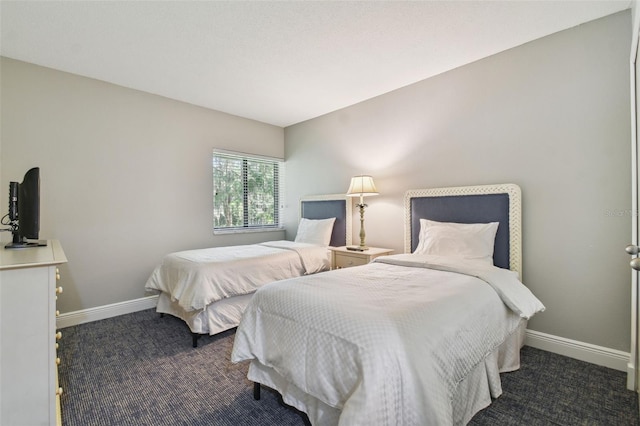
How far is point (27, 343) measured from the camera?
1.29m

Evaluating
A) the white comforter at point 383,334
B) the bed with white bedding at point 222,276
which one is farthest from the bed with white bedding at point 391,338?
the bed with white bedding at point 222,276

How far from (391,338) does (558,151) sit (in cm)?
225

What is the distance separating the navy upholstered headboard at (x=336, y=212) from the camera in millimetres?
3941

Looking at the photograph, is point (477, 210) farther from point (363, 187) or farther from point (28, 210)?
point (28, 210)

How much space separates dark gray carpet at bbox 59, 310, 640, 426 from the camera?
5.57 ft

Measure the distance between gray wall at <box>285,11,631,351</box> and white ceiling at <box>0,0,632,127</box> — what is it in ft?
0.69

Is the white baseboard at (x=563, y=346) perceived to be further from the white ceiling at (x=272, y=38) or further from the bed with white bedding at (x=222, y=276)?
the white ceiling at (x=272, y=38)

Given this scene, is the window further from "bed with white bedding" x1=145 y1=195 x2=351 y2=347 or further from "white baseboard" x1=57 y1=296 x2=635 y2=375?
→ "white baseboard" x1=57 y1=296 x2=635 y2=375

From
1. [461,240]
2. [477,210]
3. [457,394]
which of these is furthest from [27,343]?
[477,210]

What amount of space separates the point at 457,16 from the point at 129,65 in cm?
294

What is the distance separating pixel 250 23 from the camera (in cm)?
227

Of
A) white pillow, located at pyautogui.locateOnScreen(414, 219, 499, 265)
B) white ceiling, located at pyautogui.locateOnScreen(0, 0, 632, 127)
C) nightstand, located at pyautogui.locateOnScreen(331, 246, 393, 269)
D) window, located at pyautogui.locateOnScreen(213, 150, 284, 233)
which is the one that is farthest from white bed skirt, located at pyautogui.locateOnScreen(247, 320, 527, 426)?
window, located at pyautogui.locateOnScreen(213, 150, 284, 233)

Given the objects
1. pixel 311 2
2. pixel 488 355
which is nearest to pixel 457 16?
pixel 311 2

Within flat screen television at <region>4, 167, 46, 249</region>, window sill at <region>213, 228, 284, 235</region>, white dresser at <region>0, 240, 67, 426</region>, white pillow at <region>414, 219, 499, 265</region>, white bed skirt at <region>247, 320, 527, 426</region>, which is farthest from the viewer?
window sill at <region>213, 228, 284, 235</region>
